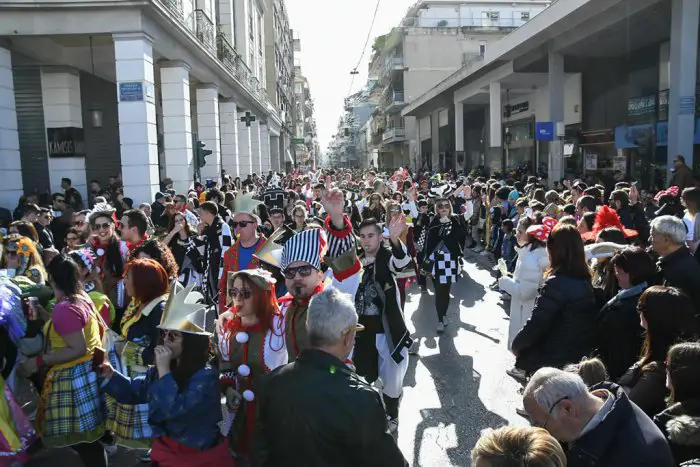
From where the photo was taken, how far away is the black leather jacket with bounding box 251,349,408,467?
2295 millimetres

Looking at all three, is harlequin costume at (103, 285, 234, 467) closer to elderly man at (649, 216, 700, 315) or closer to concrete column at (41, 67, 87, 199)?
elderly man at (649, 216, 700, 315)

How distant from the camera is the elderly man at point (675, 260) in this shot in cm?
439

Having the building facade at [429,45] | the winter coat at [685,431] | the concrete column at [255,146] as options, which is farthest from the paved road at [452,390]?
the building facade at [429,45]

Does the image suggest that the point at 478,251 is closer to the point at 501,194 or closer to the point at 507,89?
the point at 501,194

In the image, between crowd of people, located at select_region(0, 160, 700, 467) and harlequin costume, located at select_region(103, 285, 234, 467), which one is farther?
harlequin costume, located at select_region(103, 285, 234, 467)

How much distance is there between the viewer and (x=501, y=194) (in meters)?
12.7

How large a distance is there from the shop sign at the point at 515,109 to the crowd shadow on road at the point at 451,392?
24.3 meters

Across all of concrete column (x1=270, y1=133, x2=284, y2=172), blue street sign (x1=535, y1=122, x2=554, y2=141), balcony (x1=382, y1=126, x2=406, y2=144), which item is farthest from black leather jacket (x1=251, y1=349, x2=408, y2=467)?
balcony (x1=382, y1=126, x2=406, y2=144)

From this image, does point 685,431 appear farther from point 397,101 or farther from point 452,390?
point 397,101

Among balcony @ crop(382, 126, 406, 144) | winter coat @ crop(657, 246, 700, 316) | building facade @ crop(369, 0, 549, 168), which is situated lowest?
winter coat @ crop(657, 246, 700, 316)

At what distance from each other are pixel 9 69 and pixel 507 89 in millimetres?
23211

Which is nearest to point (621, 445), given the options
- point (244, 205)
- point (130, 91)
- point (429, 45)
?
point (244, 205)

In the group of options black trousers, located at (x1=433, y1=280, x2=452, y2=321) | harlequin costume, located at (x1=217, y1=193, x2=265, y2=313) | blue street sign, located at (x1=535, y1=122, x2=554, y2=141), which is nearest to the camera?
harlequin costume, located at (x1=217, y1=193, x2=265, y2=313)

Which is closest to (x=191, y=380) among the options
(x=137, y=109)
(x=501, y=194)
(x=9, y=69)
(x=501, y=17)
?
(x=501, y=194)
